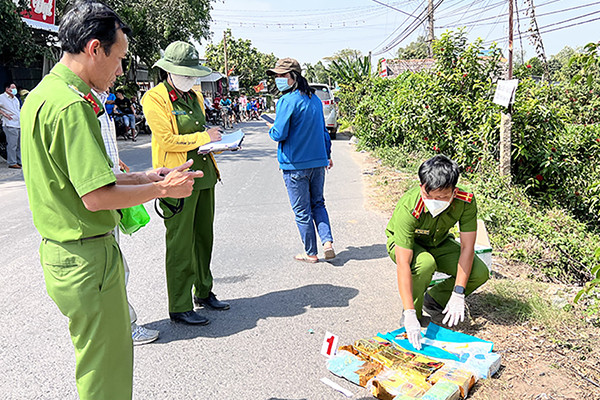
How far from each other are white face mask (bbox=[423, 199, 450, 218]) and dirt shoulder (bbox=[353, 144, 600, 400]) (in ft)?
3.01

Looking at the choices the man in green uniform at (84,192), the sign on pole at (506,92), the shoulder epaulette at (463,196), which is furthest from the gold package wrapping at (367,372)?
the sign on pole at (506,92)

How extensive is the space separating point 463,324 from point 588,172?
4.98m

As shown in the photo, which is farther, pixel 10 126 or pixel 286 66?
pixel 10 126

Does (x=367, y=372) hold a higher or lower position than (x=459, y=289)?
lower

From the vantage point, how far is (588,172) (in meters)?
7.46

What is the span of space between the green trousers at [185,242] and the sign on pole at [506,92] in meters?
4.20

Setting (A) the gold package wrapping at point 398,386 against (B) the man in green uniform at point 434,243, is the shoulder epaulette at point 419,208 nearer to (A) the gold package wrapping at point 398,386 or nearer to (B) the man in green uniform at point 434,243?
(B) the man in green uniform at point 434,243

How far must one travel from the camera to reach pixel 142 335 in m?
3.60

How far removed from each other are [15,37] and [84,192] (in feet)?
44.0

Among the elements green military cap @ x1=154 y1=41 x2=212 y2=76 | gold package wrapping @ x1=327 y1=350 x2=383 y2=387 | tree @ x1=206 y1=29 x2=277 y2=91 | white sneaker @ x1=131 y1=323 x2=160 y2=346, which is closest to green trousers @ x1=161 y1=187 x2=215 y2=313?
white sneaker @ x1=131 y1=323 x2=160 y2=346

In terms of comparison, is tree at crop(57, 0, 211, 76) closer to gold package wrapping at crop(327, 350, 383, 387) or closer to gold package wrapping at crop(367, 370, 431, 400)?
gold package wrapping at crop(327, 350, 383, 387)

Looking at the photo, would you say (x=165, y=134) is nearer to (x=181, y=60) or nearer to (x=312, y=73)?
(x=181, y=60)

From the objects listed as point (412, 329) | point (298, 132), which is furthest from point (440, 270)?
point (298, 132)

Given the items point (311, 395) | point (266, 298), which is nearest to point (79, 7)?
point (311, 395)
